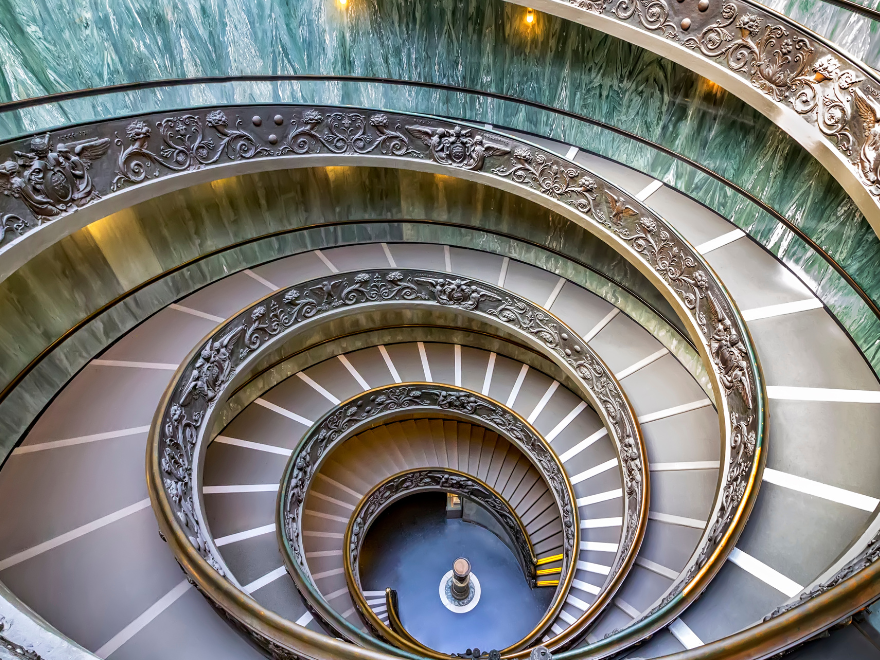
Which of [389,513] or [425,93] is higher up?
[425,93]

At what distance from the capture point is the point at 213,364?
6859 mm

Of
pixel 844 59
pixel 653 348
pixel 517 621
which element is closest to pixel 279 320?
pixel 653 348

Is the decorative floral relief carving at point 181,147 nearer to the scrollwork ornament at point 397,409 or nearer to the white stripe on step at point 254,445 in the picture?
the white stripe on step at point 254,445

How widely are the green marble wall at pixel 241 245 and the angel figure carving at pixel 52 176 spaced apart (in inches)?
44.1

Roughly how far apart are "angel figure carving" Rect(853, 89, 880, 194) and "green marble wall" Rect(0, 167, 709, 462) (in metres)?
3.86

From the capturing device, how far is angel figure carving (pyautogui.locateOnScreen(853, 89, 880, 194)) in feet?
15.2

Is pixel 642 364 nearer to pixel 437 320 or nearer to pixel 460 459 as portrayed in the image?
pixel 437 320

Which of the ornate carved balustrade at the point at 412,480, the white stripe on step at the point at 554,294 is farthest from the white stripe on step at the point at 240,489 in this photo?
the white stripe on step at the point at 554,294

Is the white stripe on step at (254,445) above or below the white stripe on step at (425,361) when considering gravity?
below

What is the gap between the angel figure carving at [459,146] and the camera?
8.16 metres

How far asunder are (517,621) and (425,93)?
12.3 m

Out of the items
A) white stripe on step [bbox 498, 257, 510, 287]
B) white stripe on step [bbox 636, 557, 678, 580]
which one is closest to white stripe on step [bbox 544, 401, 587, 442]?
white stripe on step [bbox 498, 257, 510, 287]

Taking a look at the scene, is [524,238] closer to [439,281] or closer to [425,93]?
[439,281]

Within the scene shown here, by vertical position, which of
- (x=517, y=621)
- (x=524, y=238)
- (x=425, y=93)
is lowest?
(x=517, y=621)
